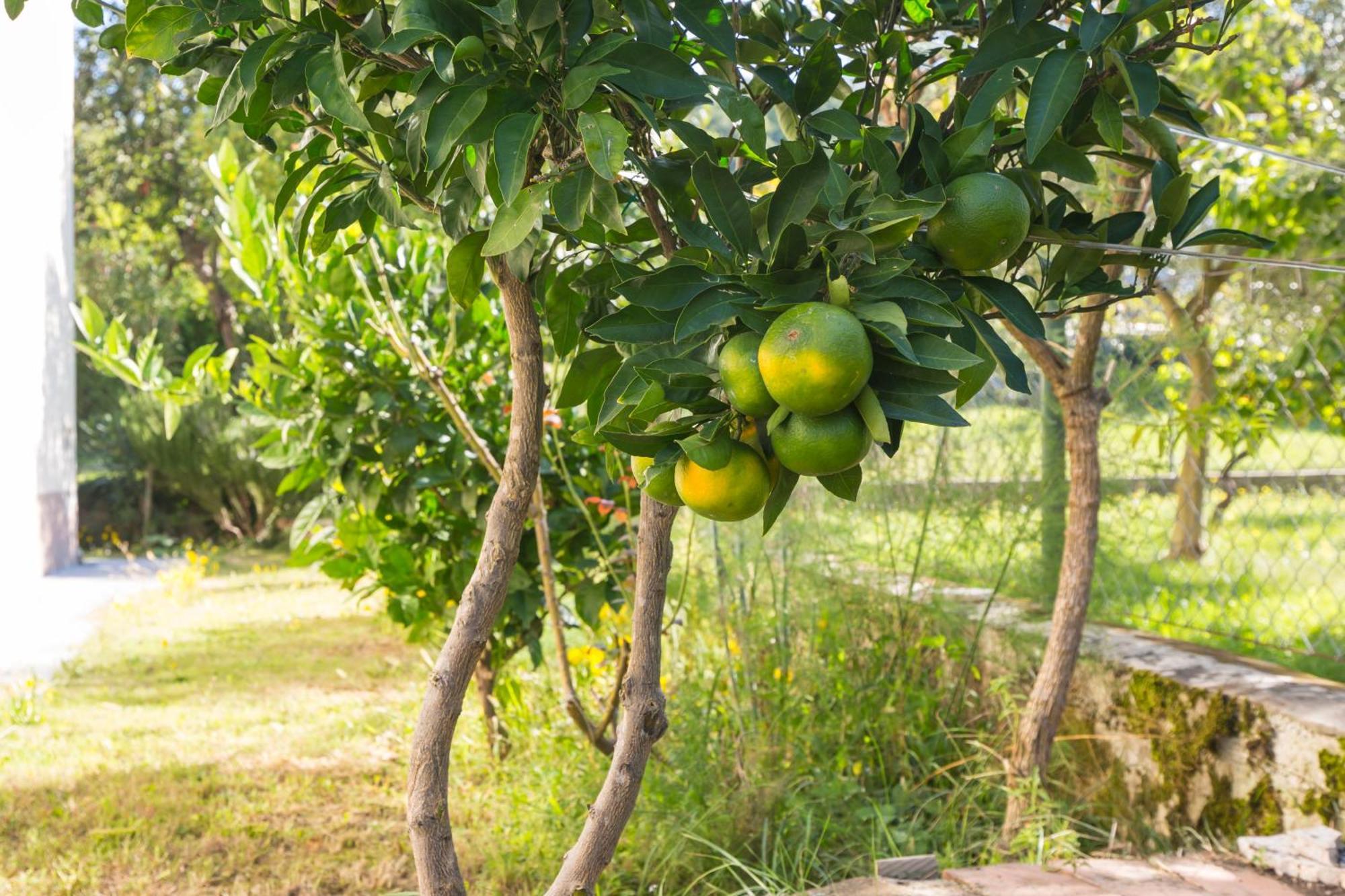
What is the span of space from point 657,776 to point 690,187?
1.76 metres

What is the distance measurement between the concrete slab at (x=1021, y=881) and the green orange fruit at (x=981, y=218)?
139 centimetres

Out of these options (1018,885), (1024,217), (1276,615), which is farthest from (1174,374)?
(1024,217)

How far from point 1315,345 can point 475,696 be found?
305 centimetres

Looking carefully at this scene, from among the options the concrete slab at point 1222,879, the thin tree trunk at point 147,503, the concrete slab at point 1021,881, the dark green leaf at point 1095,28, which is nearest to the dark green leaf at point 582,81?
the dark green leaf at point 1095,28

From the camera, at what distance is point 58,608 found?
6.66 m

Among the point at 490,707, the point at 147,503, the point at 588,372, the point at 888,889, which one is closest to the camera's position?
the point at 588,372

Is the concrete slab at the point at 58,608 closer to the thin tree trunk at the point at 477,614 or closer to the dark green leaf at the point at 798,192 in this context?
the thin tree trunk at the point at 477,614

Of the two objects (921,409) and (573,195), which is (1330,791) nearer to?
(921,409)

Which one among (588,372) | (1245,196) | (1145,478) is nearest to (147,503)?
(1145,478)

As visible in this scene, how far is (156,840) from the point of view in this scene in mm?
2816

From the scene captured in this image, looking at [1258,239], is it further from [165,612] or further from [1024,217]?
[165,612]

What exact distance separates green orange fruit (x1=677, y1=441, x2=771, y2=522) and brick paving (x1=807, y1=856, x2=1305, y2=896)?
1205mm

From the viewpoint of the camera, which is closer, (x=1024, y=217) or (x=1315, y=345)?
(x=1024, y=217)

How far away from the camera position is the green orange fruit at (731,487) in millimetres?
1018
